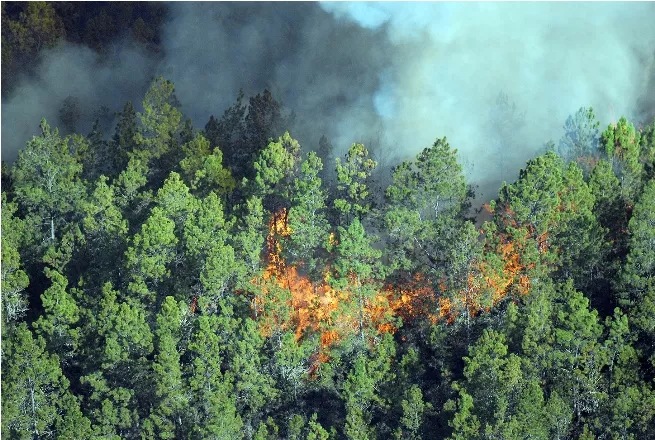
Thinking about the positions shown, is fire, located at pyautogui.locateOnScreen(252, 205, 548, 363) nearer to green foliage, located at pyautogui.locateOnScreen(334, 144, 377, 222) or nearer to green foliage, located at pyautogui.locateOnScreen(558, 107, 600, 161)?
green foliage, located at pyautogui.locateOnScreen(334, 144, 377, 222)

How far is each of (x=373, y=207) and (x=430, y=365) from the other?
9.01m

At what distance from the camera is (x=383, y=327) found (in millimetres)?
71438

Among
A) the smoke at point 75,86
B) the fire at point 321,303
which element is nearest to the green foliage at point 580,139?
the fire at point 321,303

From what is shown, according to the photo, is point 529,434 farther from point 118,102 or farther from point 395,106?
point 118,102

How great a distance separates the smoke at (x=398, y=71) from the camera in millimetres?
105000

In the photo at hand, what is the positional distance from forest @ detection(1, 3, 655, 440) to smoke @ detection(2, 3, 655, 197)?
2167 cm

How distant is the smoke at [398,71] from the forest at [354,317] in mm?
21673

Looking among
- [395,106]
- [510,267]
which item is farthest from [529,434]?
[395,106]

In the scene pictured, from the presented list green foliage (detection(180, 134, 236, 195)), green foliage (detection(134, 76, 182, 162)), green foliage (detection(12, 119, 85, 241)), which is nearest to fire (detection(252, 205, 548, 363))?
green foliage (detection(180, 134, 236, 195))

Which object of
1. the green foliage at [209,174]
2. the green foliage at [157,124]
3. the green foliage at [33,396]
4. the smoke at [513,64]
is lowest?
the green foliage at [33,396]

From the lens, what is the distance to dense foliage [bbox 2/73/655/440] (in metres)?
67.0

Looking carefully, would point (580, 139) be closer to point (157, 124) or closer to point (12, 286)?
point (157, 124)

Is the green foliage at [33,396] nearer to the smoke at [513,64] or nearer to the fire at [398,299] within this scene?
the fire at [398,299]

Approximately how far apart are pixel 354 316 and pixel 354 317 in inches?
1.8
